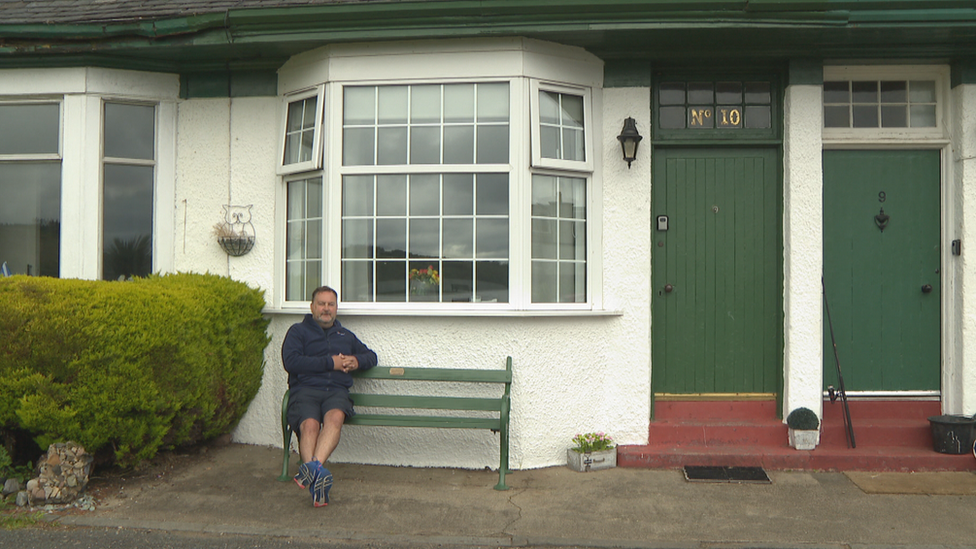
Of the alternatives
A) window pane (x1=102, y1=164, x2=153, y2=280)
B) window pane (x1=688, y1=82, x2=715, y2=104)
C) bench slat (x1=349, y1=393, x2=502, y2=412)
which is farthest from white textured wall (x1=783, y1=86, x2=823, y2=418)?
window pane (x1=102, y1=164, x2=153, y2=280)

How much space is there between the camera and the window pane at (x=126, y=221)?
6227mm

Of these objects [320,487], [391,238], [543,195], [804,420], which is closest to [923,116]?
[804,420]

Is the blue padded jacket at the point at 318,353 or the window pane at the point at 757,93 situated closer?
the blue padded jacket at the point at 318,353

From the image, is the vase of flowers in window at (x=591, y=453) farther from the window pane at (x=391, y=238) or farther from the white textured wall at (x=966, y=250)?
the white textured wall at (x=966, y=250)

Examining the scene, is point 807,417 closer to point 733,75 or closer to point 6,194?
point 733,75

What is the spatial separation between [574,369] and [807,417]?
177 cm

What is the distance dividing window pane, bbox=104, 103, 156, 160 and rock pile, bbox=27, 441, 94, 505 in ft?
8.60

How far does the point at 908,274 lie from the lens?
19.7 ft

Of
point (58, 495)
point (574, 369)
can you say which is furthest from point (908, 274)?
point (58, 495)

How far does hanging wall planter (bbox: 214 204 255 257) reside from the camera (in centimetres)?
618

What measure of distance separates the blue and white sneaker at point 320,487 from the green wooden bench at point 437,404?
677 mm

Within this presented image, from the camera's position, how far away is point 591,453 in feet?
18.1

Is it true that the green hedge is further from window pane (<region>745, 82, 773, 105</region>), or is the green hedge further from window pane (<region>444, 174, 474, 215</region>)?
window pane (<region>745, 82, 773, 105</region>)

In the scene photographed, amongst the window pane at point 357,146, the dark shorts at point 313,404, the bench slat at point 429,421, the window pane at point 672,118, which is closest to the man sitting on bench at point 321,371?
the dark shorts at point 313,404
